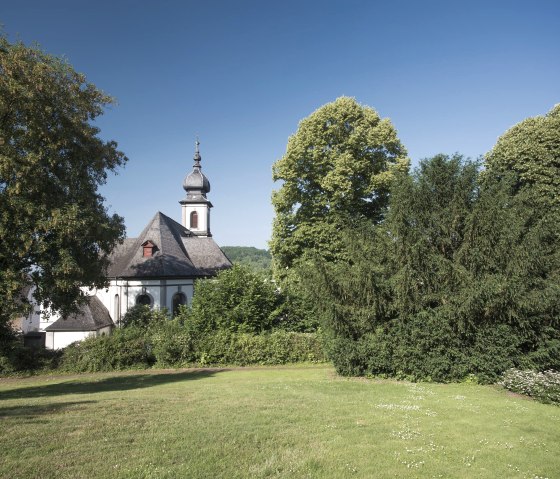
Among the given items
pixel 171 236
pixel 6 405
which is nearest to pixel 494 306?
pixel 6 405

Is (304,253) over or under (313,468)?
over

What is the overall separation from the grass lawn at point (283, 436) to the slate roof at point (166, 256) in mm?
22475

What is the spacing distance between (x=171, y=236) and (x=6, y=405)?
90.0ft

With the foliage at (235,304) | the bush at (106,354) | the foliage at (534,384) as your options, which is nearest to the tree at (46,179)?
the bush at (106,354)

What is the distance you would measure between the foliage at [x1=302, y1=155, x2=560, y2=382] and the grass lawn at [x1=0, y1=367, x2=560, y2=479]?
3.07 metres

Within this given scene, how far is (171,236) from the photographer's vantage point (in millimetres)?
37438

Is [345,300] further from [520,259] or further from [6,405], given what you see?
[6,405]

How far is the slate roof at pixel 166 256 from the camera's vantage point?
33.3 metres

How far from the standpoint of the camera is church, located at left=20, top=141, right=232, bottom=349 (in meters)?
29.5

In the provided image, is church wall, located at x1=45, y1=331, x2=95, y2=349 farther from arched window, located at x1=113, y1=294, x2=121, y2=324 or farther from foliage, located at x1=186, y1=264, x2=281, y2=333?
foliage, located at x1=186, y1=264, x2=281, y2=333

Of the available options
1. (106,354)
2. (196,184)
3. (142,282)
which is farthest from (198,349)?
(196,184)

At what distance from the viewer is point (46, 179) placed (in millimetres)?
15516

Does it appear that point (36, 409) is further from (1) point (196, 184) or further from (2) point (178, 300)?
(1) point (196, 184)

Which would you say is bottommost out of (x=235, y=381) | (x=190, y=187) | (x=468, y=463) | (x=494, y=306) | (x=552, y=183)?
(x=235, y=381)
